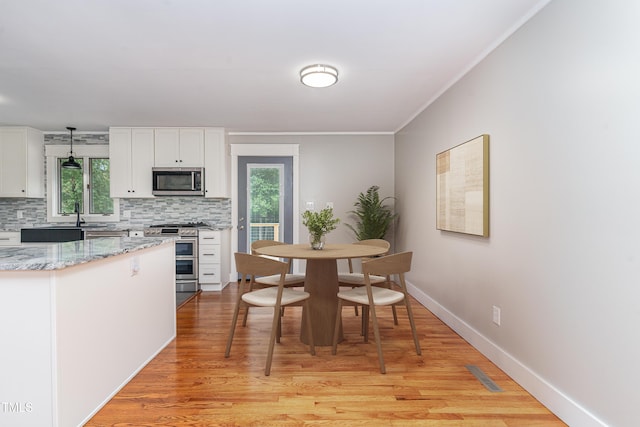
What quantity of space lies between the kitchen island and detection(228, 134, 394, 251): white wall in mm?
3343

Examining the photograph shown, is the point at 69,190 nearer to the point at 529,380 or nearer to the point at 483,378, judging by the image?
the point at 483,378

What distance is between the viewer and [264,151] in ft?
17.5

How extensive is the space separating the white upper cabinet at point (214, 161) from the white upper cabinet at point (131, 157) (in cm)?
75

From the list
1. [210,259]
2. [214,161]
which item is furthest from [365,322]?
[214,161]

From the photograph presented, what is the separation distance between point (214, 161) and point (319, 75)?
2566mm

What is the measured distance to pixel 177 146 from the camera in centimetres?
500

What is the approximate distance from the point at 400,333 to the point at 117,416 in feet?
7.09

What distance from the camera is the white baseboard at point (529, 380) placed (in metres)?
1.77

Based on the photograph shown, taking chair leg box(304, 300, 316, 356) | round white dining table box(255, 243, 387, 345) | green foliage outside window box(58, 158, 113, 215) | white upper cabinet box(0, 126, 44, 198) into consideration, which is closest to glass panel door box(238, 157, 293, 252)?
green foliage outside window box(58, 158, 113, 215)

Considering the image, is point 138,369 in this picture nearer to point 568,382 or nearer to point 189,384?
point 189,384

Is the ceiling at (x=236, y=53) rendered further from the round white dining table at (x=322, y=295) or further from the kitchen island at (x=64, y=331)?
the round white dining table at (x=322, y=295)

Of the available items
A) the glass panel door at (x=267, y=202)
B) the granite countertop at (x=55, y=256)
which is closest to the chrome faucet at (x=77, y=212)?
the glass panel door at (x=267, y=202)

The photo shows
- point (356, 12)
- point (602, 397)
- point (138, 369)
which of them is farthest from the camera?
point (138, 369)

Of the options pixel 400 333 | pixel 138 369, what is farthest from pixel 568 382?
pixel 138 369
